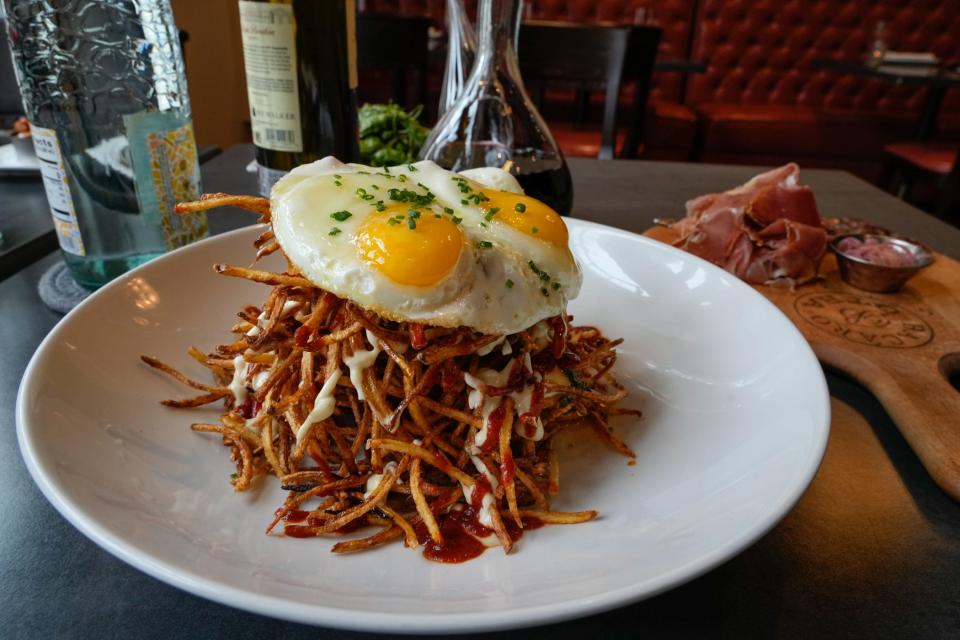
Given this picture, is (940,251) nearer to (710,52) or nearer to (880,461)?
(880,461)

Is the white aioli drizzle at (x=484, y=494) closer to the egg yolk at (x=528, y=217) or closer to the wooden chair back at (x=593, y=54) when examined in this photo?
the egg yolk at (x=528, y=217)

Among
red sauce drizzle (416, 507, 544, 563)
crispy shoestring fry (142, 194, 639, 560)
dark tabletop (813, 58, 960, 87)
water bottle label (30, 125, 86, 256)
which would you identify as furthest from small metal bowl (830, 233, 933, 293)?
dark tabletop (813, 58, 960, 87)

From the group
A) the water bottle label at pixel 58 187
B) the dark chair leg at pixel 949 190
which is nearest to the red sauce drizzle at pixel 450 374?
the water bottle label at pixel 58 187

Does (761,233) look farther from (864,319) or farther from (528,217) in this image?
(528,217)

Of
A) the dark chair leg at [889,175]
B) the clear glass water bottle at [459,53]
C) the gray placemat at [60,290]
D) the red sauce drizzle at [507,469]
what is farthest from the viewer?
the dark chair leg at [889,175]

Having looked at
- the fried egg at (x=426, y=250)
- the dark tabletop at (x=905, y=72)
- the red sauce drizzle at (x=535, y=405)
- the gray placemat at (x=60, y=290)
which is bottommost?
the gray placemat at (x=60, y=290)

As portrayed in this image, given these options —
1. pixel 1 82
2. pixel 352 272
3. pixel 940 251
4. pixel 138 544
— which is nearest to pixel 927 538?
pixel 352 272
